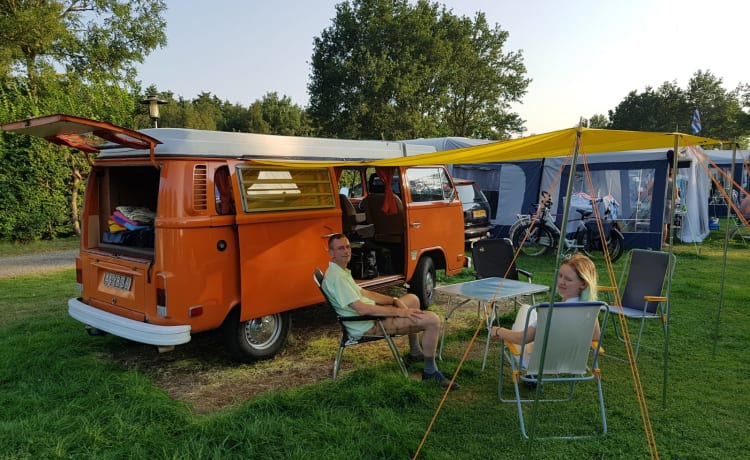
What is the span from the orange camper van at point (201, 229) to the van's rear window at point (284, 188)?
0.4 inches

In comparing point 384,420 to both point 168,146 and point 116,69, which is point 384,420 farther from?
point 116,69

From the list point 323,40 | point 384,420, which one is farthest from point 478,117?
point 384,420

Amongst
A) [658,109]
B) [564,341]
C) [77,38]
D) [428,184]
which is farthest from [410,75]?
[658,109]

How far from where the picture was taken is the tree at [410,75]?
28.8 metres

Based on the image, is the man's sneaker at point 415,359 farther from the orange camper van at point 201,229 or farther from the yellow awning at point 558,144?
the yellow awning at point 558,144

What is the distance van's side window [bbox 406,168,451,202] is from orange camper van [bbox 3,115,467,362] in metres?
0.79

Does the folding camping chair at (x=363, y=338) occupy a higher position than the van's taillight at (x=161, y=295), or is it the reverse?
the van's taillight at (x=161, y=295)

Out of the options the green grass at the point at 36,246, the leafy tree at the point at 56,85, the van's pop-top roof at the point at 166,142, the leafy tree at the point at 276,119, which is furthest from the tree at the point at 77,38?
the leafy tree at the point at 276,119

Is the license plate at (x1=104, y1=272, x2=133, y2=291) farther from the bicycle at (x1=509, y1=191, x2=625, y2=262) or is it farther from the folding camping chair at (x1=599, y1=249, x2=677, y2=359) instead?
the bicycle at (x1=509, y1=191, x2=625, y2=262)

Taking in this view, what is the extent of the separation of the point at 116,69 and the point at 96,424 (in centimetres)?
1618

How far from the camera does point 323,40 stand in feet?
105

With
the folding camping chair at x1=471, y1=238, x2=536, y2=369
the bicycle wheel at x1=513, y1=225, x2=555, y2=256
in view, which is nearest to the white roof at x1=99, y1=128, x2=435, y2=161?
the folding camping chair at x1=471, y1=238, x2=536, y2=369

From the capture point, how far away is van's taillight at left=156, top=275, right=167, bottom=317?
3.86 meters

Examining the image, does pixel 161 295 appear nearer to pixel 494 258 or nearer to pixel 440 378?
pixel 440 378
